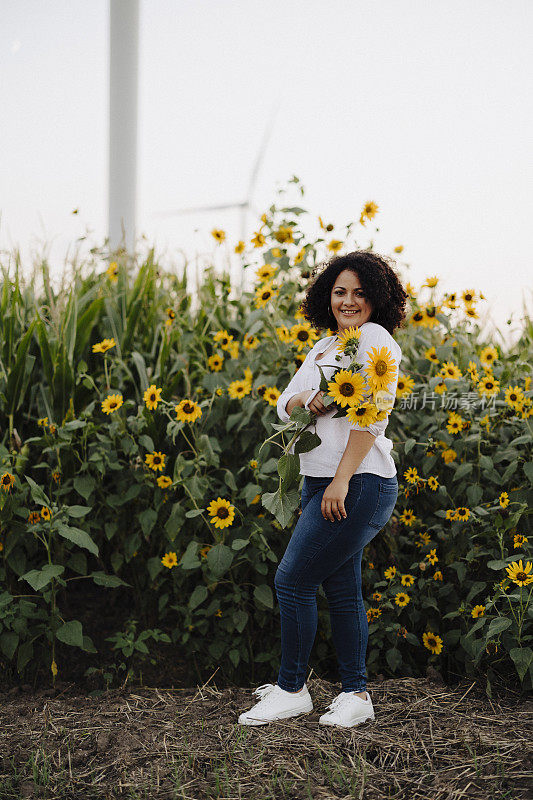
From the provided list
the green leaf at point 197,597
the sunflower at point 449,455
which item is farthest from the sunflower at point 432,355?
the green leaf at point 197,597

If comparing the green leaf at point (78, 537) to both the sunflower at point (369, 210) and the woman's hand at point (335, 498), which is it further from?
the sunflower at point (369, 210)

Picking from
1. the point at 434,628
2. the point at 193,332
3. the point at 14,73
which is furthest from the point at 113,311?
the point at 14,73

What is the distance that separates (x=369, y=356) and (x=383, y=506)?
0.39m

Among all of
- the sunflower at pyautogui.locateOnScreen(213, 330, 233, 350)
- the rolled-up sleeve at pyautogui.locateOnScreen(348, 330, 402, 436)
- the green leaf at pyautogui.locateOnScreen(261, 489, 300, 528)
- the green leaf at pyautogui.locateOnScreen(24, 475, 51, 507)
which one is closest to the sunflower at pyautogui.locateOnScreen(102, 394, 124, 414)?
the green leaf at pyautogui.locateOnScreen(24, 475, 51, 507)

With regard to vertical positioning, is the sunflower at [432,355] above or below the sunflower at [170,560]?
above

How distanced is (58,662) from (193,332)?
1.33 metres

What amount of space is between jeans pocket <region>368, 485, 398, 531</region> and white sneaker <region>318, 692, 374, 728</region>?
493 millimetres

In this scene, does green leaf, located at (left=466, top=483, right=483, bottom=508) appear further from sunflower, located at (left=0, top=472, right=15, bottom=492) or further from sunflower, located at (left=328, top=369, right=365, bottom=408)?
sunflower, located at (left=0, top=472, right=15, bottom=492)

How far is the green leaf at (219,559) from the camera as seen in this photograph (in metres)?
2.06

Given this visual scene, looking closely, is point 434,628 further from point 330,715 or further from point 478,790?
point 478,790

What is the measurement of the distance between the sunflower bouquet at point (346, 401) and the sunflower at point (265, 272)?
2.77 ft

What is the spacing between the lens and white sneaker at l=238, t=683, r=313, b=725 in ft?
5.95

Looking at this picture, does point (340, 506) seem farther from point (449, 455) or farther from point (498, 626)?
point (449, 455)

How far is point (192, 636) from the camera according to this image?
231 centimetres
